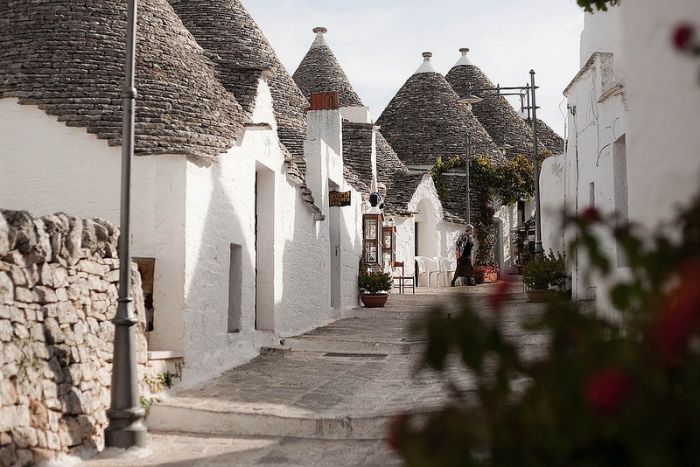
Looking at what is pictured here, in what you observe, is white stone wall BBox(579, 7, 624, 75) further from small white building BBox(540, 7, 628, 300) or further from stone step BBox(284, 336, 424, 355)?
stone step BBox(284, 336, 424, 355)

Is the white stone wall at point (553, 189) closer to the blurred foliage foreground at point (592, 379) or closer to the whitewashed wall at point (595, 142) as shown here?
the whitewashed wall at point (595, 142)

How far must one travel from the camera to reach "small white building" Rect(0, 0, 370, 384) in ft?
30.6

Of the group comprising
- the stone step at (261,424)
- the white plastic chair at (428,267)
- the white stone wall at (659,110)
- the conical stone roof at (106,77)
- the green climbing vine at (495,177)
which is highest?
the green climbing vine at (495,177)

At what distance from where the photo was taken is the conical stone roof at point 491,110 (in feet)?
Result: 123

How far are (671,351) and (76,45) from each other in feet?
31.8

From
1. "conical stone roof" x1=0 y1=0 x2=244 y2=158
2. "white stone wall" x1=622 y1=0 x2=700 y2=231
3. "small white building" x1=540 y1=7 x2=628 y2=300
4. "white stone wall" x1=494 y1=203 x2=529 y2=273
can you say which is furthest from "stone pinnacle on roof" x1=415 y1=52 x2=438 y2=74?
"white stone wall" x1=622 y1=0 x2=700 y2=231

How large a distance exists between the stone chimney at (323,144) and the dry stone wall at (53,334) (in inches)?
320

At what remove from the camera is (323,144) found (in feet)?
53.5

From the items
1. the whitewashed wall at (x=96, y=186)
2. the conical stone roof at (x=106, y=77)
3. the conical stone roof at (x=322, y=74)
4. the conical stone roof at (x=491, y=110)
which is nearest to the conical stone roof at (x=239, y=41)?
the conical stone roof at (x=106, y=77)

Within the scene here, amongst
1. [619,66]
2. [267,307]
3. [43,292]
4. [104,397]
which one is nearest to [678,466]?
[43,292]

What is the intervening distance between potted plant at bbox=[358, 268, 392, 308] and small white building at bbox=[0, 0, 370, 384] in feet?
18.9

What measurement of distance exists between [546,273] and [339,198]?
4121mm

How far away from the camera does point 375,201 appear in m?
20.7

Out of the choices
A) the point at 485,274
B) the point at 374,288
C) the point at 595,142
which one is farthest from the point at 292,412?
the point at 485,274
